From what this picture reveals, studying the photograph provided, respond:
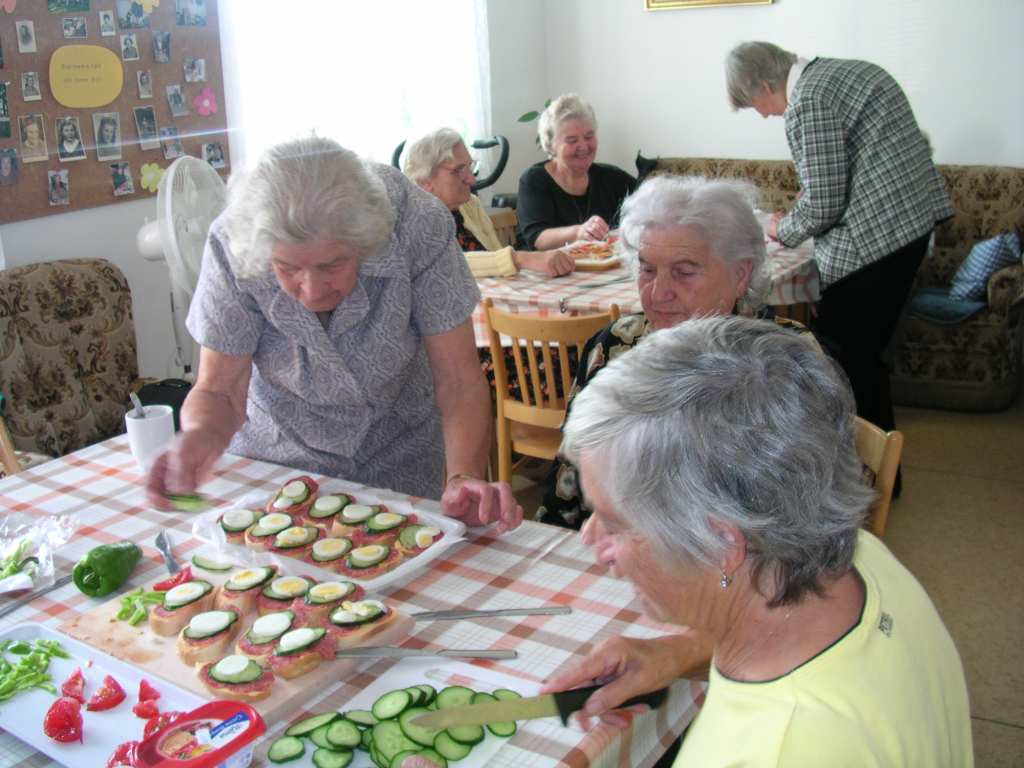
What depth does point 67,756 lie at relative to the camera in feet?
3.52

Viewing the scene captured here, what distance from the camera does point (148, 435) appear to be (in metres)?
1.83

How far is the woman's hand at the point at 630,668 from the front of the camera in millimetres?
1124

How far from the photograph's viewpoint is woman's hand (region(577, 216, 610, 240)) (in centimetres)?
407

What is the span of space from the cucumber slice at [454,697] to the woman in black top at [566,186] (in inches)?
125

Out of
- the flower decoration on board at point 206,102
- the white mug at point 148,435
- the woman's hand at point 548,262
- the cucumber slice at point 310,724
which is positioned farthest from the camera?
the flower decoration on board at point 206,102

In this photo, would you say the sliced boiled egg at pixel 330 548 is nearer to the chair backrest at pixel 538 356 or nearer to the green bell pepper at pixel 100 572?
the green bell pepper at pixel 100 572

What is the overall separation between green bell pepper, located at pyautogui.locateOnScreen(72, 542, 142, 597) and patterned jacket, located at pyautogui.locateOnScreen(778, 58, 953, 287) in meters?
2.87

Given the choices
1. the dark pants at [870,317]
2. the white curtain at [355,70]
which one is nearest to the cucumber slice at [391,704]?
the dark pants at [870,317]

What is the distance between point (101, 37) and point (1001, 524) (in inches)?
145

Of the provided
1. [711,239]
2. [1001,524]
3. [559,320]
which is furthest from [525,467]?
[711,239]

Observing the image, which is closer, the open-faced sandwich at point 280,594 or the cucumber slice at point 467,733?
the cucumber slice at point 467,733

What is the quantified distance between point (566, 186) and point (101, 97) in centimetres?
195

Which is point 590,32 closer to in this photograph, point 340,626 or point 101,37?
point 101,37

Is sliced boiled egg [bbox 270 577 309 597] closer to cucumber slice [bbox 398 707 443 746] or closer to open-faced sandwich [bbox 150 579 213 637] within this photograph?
open-faced sandwich [bbox 150 579 213 637]
